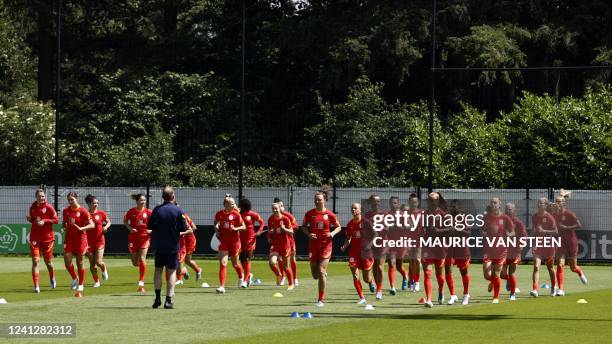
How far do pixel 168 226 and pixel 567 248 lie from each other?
852 centimetres

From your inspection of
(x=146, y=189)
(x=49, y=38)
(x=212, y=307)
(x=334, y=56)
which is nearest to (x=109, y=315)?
(x=212, y=307)

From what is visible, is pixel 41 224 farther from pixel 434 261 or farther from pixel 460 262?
pixel 460 262

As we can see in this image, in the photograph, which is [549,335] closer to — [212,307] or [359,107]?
[212,307]

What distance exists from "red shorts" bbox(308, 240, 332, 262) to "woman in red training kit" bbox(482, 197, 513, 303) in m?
3.03

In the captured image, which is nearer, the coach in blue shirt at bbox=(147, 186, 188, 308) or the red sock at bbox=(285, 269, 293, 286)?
the coach in blue shirt at bbox=(147, 186, 188, 308)

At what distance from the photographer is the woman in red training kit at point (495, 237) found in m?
22.2

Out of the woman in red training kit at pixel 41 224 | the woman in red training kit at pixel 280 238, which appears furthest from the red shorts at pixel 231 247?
the woman in red training kit at pixel 41 224

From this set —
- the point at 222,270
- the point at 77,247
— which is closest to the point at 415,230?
the point at 222,270

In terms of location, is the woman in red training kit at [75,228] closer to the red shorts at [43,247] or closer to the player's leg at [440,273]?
the red shorts at [43,247]

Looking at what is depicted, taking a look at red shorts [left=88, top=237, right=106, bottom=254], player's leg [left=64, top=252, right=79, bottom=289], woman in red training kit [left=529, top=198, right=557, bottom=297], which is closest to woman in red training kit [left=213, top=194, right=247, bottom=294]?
red shorts [left=88, top=237, right=106, bottom=254]

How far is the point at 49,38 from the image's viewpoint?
5753 cm

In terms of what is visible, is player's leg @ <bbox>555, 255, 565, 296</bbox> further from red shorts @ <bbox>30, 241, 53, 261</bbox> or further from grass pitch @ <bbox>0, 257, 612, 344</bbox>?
red shorts @ <bbox>30, 241, 53, 261</bbox>

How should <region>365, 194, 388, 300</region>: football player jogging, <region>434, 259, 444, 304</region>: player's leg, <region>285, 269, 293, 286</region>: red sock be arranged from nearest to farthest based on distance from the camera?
<region>434, 259, 444, 304</region>: player's leg, <region>365, 194, 388, 300</region>: football player jogging, <region>285, 269, 293, 286</region>: red sock

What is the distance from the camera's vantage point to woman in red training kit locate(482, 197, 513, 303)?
874 inches
